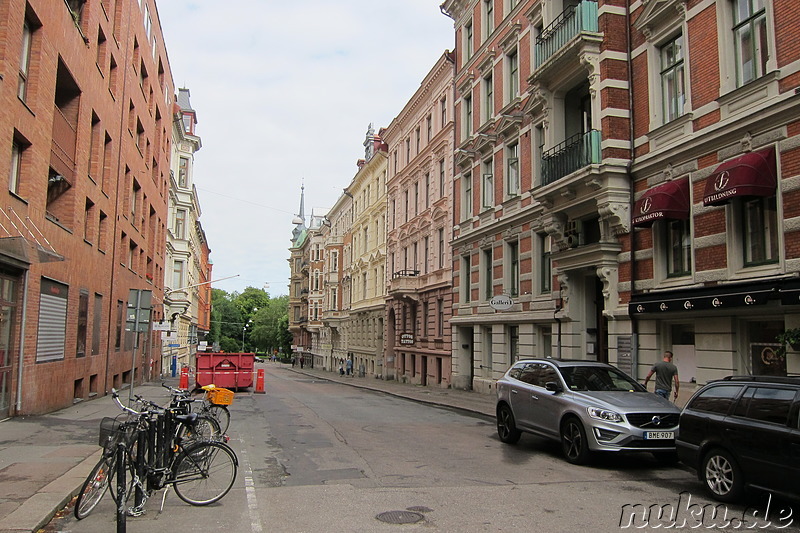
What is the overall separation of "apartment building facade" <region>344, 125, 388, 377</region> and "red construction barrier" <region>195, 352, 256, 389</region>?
59.0 feet

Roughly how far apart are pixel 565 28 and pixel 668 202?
7.14 metres

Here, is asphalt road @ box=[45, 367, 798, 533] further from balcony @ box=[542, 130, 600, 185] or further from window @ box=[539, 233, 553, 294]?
window @ box=[539, 233, 553, 294]

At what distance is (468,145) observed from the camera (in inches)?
1112

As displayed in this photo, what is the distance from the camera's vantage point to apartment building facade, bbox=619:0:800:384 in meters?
12.1

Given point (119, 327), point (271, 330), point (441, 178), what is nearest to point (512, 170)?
point (441, 178)

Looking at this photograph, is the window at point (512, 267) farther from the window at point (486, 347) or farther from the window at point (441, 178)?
the window at point (441, 178)

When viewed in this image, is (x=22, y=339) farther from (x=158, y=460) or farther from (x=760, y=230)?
(x=760, y=230)

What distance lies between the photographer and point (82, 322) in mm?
19031

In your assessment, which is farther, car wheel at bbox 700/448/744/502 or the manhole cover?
car wheel at bbox 700/448/744/502

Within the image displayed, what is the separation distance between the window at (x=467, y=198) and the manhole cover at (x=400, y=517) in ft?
73.2

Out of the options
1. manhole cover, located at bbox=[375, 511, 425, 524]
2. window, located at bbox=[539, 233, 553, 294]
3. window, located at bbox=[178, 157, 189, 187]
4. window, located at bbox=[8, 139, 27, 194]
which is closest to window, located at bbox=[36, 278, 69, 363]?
window, located at bbox=[8, 139, 27, 194]

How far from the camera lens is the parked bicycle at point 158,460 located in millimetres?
6453

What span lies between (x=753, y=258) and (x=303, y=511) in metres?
10.4

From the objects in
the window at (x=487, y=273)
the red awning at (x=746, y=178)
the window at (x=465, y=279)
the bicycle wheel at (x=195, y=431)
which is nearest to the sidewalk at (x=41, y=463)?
the bicycle wheel at (x=195, y=431)
